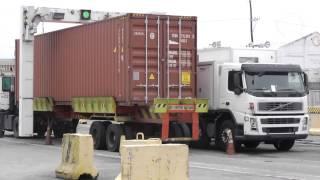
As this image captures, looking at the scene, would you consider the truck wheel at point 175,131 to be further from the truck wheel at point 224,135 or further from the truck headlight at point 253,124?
the truck headlight at point 253,124

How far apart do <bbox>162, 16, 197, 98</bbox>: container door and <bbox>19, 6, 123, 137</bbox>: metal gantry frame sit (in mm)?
5755

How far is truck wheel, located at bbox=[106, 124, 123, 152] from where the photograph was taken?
19.7 meters

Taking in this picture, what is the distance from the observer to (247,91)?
61.2ft

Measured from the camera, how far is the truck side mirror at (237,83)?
61.8 ft

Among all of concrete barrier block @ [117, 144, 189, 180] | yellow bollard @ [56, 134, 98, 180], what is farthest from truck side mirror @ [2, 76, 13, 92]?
concrete barrier block @ [117, 144, 189, 180]

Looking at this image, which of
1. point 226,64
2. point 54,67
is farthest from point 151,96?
point 54,67

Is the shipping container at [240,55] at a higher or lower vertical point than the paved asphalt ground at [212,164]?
higher

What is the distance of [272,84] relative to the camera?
61.9ft

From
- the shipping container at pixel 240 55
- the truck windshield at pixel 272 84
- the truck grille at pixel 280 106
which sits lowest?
the truck grille at pixel 280 106

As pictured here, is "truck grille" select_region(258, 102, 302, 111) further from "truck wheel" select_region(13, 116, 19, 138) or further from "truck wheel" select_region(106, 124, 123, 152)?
"truck wheel" select_region(13, 116, 19, 138)

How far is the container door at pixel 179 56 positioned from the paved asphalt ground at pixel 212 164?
1.98 metres

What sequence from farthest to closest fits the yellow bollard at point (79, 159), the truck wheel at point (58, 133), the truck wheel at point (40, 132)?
the truck wheel at point (40, 132), the truck wheel at point (58, 133), the yellow bollard at point (79, 159)

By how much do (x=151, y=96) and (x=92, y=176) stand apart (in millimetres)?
6559

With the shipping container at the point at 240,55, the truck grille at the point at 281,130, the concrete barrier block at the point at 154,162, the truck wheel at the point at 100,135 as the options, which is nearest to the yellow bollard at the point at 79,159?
the concrete barrier block at the point at 154,162
